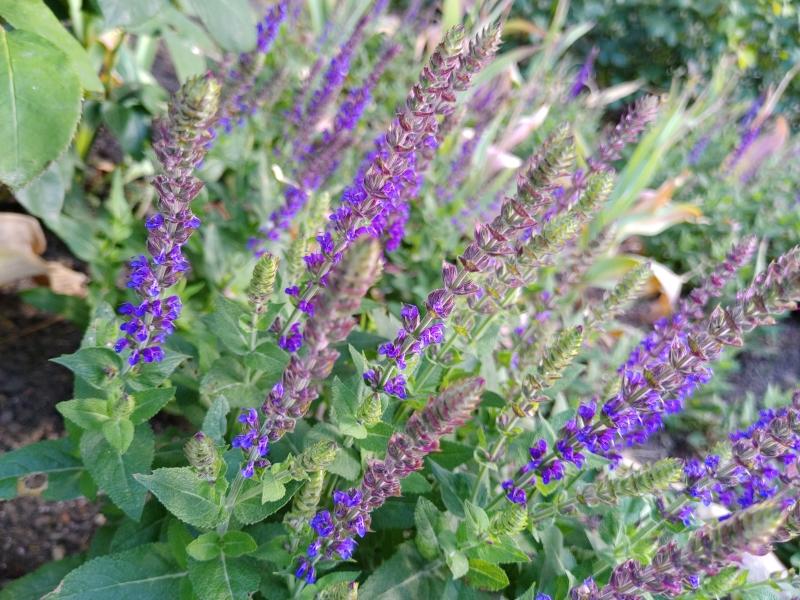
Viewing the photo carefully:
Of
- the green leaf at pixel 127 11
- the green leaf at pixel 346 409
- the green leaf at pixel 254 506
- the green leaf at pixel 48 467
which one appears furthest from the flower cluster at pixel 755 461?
the green leaf at pixel 127 11

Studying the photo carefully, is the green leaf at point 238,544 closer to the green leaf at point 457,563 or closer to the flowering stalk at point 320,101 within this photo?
the green leaf at point 457,563

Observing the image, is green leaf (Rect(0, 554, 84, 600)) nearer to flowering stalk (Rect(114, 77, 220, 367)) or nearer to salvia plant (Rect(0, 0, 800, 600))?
salvia plant (Rect(0, 0, 800, 600))

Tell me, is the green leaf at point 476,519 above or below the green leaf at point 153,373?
above

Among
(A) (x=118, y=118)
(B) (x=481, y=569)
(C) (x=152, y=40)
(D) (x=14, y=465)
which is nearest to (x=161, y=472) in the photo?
(D) (x=14, y=465)

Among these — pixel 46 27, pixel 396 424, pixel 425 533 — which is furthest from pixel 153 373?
pixel 46 27

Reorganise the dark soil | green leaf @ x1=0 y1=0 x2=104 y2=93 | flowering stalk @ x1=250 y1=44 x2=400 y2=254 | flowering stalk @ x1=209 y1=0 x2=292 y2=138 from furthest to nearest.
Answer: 1. flowering stalk @ x1=209 y1=0 x2=292 y2=138
2. flowering stalk @ x1=250 y1=44 x2=400 y2=254
3. the dark soil
4. green leaf @ x1=0 y1=0 x2=104 y2=93

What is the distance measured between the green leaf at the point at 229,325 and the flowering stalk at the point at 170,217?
5.8 inches

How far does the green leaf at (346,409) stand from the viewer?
1248mm

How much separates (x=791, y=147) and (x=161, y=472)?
5297 mm

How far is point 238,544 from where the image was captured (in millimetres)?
1268

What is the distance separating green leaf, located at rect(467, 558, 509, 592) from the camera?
4.51 feet

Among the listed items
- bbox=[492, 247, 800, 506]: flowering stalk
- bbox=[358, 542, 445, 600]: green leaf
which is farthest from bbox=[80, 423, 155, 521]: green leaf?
bbox=[492, 247, 800, 506]: flowering stalk

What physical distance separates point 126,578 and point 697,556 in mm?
1020

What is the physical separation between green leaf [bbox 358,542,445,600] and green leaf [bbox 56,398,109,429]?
2.00ft
